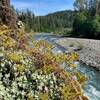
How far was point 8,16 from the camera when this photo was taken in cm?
491

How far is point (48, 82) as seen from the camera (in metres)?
3.54

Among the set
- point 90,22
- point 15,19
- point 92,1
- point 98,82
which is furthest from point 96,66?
point 92,1

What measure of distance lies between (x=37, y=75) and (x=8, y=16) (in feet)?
5.40

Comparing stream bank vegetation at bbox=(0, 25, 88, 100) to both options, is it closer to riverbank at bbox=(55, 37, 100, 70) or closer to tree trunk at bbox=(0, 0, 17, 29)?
tree trunk at bbox=(0, 0, 17, 29)

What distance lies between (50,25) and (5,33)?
424 feet

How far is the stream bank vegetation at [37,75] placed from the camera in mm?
3365

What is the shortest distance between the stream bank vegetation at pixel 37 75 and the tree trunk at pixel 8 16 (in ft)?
2.64

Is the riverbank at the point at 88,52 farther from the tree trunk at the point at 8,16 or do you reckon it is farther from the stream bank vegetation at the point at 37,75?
the stream bank vegetation at the point at 37,75

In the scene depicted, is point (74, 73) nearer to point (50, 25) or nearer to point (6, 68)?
point (6, 68)

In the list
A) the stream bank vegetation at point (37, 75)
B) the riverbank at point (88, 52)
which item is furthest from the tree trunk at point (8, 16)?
the riverbank at point (88, 52)

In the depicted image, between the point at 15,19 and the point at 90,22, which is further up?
the point at 15,19

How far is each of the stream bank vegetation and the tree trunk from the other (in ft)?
2.64

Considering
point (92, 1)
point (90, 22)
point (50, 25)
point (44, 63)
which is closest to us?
point (44, 63)

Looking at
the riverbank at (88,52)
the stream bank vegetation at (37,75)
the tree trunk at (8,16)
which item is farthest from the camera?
the riverbank at (88,52)
